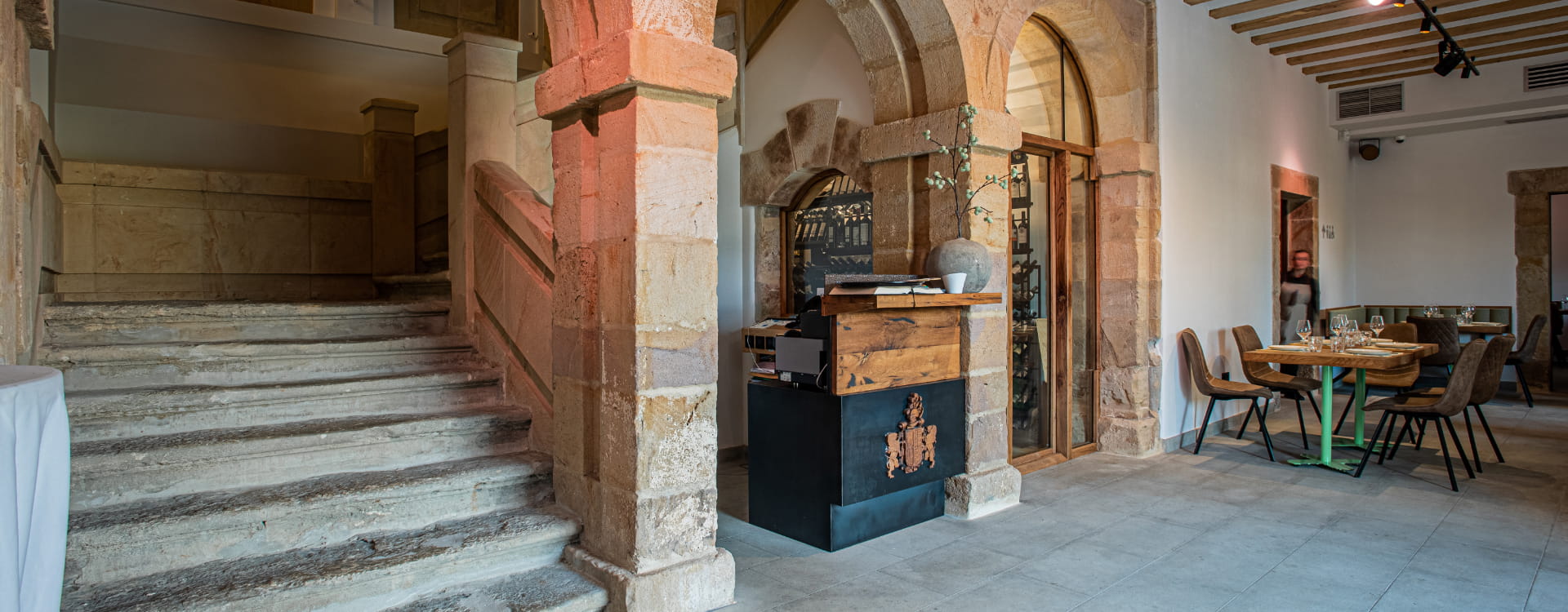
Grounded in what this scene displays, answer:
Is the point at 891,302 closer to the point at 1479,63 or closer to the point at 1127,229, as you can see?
the point at 1127,229

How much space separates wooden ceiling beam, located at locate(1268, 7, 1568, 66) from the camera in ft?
21.7

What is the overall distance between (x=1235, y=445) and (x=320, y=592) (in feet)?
18.5

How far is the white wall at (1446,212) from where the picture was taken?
8.96m

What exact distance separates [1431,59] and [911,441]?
Answer: 23.5ft

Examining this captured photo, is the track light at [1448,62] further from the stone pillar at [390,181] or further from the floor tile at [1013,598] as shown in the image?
the stone pillar at [390,181]

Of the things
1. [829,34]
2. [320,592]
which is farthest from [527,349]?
[829,34]

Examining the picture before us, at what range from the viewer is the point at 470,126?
4.18 m

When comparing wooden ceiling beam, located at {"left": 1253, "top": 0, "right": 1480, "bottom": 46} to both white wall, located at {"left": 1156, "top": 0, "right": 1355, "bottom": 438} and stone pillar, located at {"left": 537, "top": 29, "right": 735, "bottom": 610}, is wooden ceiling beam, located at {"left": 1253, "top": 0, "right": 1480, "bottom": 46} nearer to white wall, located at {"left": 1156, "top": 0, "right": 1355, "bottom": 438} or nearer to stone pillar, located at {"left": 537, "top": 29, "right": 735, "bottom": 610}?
white wall, located at {"left": 1156, "top": 0, "right": 1355, "bottom": 438}

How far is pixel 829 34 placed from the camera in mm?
5219

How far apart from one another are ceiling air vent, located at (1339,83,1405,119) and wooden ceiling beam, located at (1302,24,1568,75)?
88 centimetres

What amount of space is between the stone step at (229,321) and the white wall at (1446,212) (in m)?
9.95

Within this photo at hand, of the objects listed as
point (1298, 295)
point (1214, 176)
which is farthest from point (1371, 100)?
point (1214, 176)

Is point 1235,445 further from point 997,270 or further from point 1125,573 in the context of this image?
point 1125,573

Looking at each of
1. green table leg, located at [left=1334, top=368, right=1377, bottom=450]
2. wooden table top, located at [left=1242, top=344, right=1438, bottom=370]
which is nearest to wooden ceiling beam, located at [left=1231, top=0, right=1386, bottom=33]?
wooden table top, located at [left=1242, top=344, right=1438, bottom=370]
